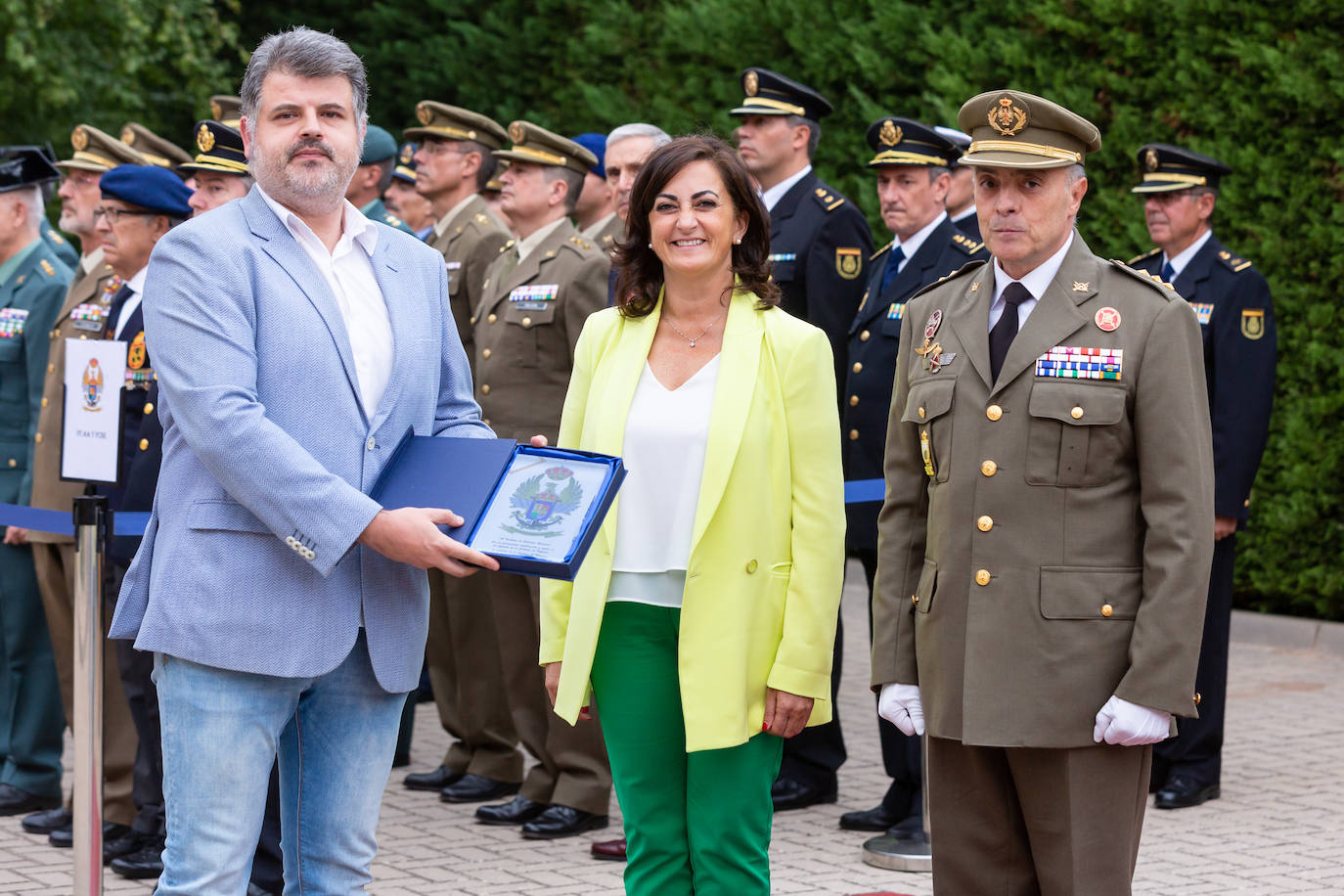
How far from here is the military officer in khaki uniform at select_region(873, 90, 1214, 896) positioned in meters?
3.59

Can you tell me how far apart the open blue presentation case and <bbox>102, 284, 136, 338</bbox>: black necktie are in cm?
280

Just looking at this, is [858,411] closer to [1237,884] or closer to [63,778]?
[1237,884]

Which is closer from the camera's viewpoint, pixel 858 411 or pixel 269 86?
pixel 269 86

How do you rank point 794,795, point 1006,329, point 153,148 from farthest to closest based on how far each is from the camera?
1. point 153,148
2. point 794,795
3. point 1006,329

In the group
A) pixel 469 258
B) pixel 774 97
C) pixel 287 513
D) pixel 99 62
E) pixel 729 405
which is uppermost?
pixel 99 62

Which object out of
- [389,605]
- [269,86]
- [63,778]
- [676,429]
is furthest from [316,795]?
[63,778]

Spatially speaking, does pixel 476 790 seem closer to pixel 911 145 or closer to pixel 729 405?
pixel 911 145

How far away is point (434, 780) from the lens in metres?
6.94

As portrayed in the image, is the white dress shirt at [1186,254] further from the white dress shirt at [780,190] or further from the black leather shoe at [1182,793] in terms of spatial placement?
the black leather shoe at [1182,793]

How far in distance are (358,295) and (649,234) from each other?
0.90 metres

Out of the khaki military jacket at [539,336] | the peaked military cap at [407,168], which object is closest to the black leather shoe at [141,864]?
the khaki military jacket at [539,336]

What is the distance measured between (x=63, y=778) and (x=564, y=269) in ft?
9.54

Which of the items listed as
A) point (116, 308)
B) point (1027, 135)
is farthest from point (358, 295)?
point (116, 308)

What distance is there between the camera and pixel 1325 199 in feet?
29.2
